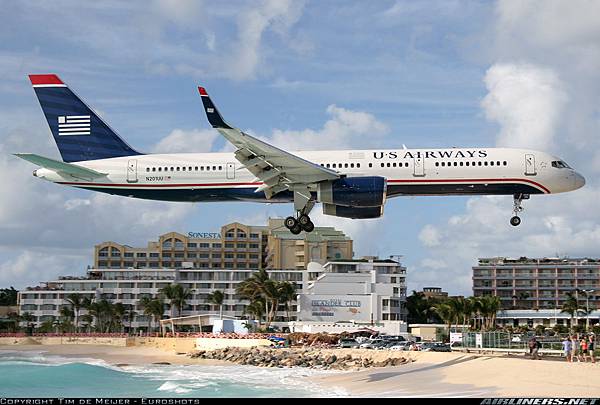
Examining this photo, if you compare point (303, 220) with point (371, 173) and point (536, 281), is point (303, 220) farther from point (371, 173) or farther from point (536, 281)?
point (536, 281)

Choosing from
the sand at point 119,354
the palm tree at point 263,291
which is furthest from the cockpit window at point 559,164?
the palm tree at point 263,291

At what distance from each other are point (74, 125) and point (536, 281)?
121671 mm

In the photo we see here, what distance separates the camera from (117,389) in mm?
79125

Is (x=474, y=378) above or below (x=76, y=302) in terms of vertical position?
below

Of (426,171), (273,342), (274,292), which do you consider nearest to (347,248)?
(274,292)

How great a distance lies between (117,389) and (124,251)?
3890 inches

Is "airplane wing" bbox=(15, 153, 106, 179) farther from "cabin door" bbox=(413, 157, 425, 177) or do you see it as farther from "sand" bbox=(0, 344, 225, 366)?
"sand" bbox=(0, 344, 225, 366)

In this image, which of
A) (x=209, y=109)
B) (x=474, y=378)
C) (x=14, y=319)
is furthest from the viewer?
(x=14, y=319)

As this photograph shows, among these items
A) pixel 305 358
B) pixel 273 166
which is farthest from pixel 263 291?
pixel 273 166

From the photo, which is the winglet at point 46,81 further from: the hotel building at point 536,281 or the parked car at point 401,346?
the hotel building at point 536,281

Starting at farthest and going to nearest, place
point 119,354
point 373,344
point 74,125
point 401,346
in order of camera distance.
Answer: point 119,354, point 373,344, point 401,346, point 74,125

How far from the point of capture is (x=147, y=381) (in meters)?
81.9

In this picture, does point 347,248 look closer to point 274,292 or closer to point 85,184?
point 274,292

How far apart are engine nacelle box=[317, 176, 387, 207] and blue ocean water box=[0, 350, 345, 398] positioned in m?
19.1
